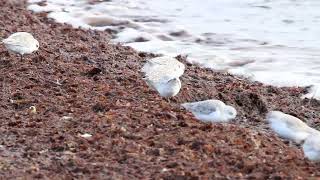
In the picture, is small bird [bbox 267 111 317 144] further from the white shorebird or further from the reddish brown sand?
the white shorebird

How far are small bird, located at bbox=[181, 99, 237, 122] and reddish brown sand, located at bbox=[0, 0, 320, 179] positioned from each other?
5cm

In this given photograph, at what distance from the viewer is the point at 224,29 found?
6.21 meters

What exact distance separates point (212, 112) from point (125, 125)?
44cm

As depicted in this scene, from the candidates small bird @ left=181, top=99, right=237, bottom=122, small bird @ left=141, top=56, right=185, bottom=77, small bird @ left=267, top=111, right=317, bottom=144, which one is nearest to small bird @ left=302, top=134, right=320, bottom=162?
small bird @ left=267, top=111, right=317, bottom=144

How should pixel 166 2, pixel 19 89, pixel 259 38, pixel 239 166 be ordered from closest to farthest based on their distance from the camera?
pixel 239 166, pixel 19 89, pixel 259 38, pixel 166 2

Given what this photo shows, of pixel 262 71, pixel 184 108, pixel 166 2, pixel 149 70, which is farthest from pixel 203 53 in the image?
pixel 166 2

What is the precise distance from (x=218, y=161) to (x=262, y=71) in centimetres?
208

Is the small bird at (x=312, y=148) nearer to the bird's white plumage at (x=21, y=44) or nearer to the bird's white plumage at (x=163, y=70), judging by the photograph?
the bird's white plumage at (x=163, y=70)

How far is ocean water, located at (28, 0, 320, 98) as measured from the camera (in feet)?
16.2

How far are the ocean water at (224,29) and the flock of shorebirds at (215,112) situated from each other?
967 mm

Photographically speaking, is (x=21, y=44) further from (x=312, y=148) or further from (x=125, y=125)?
(x=312, y=148)

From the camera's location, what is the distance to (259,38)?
5883 millimetres

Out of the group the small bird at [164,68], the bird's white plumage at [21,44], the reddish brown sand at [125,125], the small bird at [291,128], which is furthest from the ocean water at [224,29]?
the bird's white plumage at [21,44]

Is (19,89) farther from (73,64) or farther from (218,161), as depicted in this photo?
(218,161)
